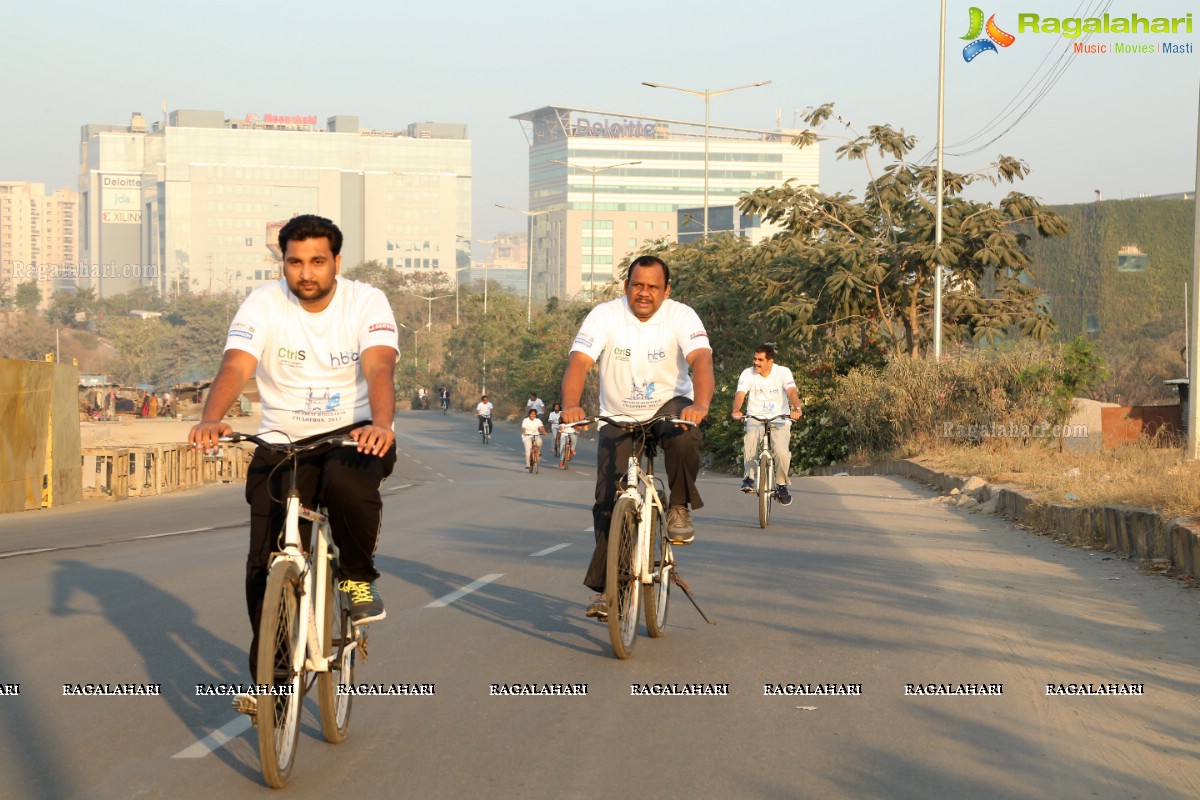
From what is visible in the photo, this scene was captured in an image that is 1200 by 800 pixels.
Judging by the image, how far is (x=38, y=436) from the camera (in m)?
20.8

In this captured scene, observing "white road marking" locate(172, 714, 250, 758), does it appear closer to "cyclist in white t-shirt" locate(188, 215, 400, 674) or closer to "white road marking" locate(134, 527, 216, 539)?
"cyclist in white t-shirt" locate(188, 215, 400, 674)

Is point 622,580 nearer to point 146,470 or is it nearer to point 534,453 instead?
point 146,470

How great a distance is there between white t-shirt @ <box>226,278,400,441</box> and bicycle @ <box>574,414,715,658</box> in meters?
1.89

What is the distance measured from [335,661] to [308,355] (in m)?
1.19

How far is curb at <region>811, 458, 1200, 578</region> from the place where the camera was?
33.1 feet

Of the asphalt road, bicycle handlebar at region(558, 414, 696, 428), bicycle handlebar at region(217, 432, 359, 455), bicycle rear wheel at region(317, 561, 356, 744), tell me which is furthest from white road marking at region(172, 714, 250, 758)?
bicycle handlebar at region(558, 414, 696, 428)

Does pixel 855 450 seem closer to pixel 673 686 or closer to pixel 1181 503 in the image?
pixel 1181 503

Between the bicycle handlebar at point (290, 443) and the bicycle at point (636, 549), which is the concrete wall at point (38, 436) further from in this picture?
the bicycle handlebar at point (290, 443)

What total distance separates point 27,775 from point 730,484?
20.2 meters

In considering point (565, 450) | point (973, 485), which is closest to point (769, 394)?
point (973, 485)

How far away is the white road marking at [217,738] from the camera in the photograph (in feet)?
17.4

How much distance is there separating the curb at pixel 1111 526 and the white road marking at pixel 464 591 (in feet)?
16.5

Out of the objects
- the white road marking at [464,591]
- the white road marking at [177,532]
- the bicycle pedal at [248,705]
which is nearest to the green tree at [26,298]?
the white road marking at [177,532]

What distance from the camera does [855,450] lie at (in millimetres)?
30297
